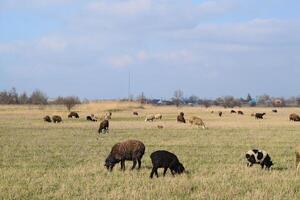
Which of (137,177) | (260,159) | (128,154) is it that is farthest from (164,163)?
(260,159)

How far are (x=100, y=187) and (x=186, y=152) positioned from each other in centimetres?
1098

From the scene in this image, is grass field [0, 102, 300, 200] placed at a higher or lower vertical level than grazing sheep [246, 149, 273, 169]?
lower

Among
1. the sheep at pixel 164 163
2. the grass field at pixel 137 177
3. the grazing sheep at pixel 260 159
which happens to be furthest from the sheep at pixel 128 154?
the grazing sheep at pixel 260 159

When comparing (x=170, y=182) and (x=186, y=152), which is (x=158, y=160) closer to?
(x=170, y=182)

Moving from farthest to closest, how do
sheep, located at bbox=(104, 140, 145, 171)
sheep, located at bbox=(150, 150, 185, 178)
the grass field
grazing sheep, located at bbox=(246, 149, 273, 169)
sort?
1. grazing sheep, located at bbox=(246, 149, 273, 169)
2. sheep, located at bbox=(104, 140, 145, 171)
3. sheep, located at bbox=(150, 150, 185, 178)
4. the grass field

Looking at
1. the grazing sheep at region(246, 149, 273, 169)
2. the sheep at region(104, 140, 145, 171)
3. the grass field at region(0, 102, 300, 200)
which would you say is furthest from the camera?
the grazing sheep at region(246, 149, 273, 169)

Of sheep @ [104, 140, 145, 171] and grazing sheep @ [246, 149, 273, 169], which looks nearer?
sheep @ [104, 140, 145, 171]

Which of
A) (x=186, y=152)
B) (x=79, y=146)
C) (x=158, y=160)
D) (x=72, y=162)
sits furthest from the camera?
(x=79, y=146)

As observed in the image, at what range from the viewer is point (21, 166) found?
18.6m

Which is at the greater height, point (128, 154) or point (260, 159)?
point (128, 154)

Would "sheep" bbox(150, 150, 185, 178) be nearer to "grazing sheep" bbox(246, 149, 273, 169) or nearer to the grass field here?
the grass field

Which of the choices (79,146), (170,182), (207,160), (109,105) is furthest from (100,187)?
(109,105)

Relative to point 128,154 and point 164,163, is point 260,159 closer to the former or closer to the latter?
point 164,163

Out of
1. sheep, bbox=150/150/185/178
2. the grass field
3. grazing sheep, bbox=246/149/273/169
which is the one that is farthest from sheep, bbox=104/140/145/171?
grazing sheep, bbox=246/149/273/169
